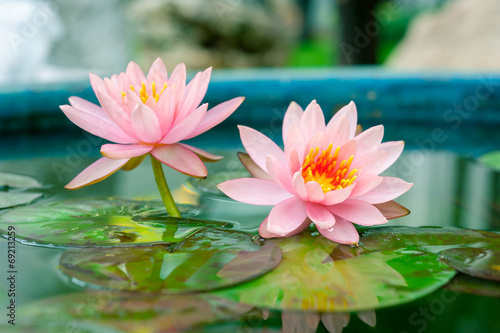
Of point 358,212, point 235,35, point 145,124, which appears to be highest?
point 235,35

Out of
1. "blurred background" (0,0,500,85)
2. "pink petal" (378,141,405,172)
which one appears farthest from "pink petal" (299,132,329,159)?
"blurred background" (0,0,500,85)

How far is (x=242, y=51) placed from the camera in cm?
647

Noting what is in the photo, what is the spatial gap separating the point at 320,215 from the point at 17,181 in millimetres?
696

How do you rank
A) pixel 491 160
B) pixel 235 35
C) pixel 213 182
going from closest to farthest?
1. pixel 213 182
2. pixel 491 160
3. pixel 235 35

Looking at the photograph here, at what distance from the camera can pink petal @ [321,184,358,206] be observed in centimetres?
65

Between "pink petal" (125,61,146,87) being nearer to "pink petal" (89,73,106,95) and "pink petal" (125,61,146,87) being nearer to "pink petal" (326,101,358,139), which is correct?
"pink petal" (89,73,106,95)

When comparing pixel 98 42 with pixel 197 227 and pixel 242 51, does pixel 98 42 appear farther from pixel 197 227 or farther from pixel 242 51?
pixel 197 227

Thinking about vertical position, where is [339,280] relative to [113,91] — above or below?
below

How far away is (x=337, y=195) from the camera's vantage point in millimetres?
660

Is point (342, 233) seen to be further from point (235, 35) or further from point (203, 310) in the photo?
point (235, 35)

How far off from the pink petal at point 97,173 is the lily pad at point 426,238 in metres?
0.37

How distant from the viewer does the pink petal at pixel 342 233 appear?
2.23ft

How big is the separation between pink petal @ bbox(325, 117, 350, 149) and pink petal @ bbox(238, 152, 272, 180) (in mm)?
113

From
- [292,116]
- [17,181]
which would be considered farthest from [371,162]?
[17,181]
